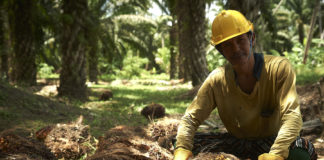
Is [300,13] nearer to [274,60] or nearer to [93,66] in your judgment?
[93,66]

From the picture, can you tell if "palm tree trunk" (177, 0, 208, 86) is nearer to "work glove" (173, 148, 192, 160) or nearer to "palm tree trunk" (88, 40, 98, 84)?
"work glove" (173, 148, 192, 160)

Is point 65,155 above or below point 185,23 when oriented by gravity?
below

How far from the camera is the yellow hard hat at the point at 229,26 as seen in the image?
2.25 m

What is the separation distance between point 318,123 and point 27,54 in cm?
894

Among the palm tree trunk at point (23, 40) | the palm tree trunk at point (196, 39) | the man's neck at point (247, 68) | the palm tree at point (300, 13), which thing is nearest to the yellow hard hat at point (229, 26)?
the man's neck at point (247, 68)

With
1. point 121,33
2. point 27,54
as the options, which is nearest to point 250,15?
point 27,54

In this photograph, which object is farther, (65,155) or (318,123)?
(318,123)

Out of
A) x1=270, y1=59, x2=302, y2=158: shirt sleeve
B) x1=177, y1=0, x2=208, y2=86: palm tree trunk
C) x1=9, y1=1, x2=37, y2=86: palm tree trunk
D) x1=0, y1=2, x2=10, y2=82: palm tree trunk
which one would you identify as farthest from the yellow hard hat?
x1=9, y1=1, x2=37, y2=86: palm tree trunk

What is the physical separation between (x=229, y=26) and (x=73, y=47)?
6.56m

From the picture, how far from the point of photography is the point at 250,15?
21.3 ft

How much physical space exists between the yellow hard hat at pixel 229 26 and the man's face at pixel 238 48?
44 millimetres

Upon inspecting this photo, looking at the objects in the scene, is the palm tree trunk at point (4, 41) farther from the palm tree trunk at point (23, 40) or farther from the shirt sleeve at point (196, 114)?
the shirt sleeve at point (196, 114)

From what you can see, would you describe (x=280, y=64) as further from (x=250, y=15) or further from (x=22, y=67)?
(x=22, y=67)

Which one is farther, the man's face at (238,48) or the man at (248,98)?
the man's face at (238,48)
